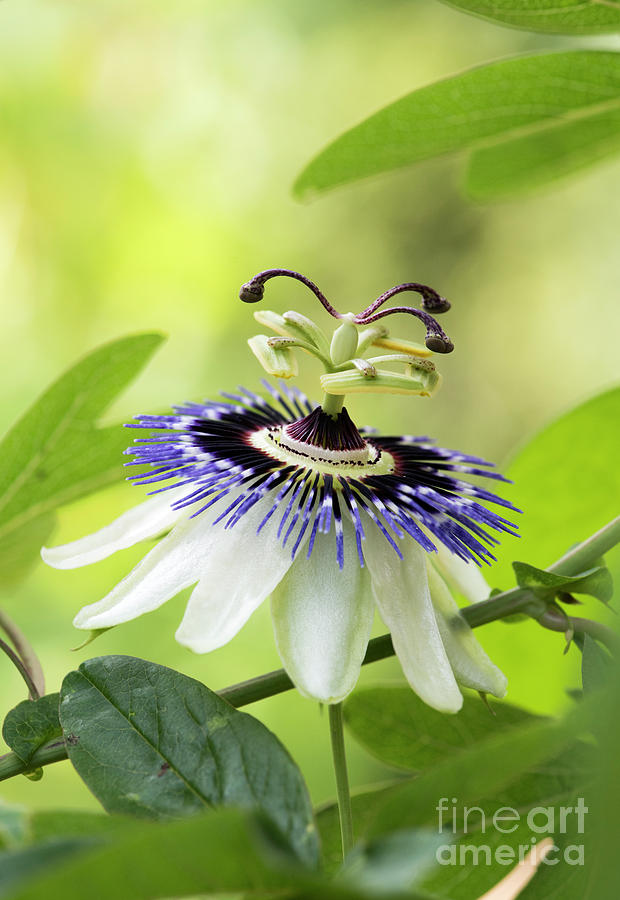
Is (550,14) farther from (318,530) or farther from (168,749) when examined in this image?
(168,749)

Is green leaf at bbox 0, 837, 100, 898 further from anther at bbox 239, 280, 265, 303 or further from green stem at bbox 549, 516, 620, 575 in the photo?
anther at bbox 239, 280, 265, 303

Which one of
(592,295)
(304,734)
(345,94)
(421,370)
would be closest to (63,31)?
(345,94)

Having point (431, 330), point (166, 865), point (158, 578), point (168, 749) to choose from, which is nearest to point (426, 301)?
Answer: point (431, 330)

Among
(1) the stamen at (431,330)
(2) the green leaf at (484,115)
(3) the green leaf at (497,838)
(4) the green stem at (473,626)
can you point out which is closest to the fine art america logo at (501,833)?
(3) the green leaf at (497,838)

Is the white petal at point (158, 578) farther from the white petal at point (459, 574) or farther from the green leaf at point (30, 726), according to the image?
the white petal at point (459, 574)

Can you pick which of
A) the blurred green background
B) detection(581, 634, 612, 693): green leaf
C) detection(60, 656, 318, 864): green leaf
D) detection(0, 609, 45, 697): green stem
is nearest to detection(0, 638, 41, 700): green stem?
detection(0, 609, 45, 697): green stem

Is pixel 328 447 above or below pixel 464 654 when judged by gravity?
above
